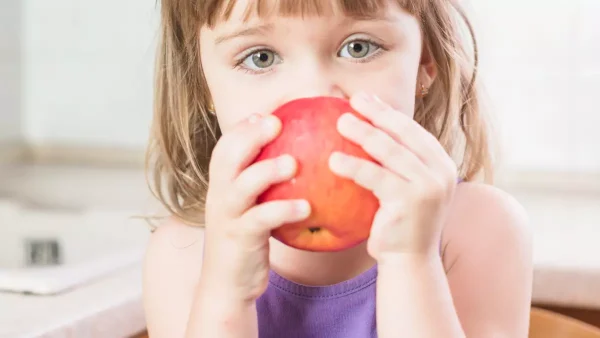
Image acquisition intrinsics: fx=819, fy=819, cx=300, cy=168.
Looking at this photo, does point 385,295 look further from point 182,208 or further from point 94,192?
point 94,192

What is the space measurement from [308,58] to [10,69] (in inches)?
55.2

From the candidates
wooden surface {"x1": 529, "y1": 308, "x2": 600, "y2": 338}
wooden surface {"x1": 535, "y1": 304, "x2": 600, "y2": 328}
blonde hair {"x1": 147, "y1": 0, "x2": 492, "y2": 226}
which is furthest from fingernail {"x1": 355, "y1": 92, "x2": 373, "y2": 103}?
wooden surface {"x1": 535, "y1": 304, "x2": 600, "y2": 328}

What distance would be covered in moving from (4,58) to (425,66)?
50.8 inches

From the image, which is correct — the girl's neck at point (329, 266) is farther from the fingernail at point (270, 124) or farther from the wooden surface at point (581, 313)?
the wooden surface at point (581, 313)

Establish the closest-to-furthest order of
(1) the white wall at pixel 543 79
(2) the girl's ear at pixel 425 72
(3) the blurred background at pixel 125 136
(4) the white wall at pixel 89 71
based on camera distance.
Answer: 1. (2) the girl's ear at pixel 425 72
2. (3) the blurred background at pixel 125 136
3. (1) the white wall at pixel 543 79
4. (4) the white wall at pixel 89 71

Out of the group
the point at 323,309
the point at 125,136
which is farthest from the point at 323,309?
the point at 125,136

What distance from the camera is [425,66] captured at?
3.15 ft

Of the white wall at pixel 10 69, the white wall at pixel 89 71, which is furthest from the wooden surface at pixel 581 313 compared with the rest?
the white wall at pixel 10 69

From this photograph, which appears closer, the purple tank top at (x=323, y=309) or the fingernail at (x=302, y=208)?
the fingernail at (x=302, y=208)

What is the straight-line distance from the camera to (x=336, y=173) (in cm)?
61

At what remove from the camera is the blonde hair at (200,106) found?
958 mm

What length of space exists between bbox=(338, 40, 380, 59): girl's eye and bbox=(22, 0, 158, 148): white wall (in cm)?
116

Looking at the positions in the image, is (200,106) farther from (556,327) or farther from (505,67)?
(505,67)

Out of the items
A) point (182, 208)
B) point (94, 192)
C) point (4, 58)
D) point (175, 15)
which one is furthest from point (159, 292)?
point (4, 58)
